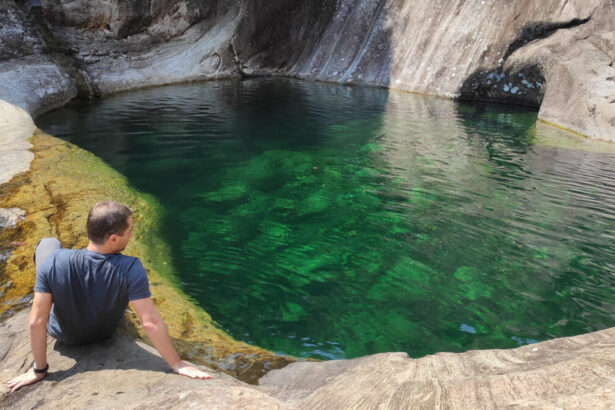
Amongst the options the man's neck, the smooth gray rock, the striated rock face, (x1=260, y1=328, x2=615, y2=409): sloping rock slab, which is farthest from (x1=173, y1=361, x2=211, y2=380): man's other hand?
the striated rock face

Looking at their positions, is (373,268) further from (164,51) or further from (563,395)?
(164,51)

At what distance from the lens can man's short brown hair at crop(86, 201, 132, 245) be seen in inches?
102

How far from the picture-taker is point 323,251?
529 centimetres

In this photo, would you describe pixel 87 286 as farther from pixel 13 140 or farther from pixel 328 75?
pixel 328 75

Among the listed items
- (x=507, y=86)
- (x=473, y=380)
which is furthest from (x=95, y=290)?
(x=507, y=86)

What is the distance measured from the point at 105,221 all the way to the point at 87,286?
1.35ft

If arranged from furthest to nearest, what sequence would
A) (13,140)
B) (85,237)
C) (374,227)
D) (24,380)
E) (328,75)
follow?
(328,75), (13,140), (374,227), (85,237), (24,380)

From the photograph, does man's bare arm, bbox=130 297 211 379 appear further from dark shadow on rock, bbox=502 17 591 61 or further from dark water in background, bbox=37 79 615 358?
dark shadow on rock, bbox=502 17 591 61

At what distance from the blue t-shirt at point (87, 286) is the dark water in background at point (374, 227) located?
1.41m

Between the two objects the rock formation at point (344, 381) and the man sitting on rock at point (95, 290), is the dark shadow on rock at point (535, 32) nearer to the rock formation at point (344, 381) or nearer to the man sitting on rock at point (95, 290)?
the rock formation at point (344, 381)

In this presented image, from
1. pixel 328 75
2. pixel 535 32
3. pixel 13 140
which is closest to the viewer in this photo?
pixel 13 140

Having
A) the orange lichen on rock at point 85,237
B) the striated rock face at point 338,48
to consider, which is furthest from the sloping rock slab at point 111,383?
the striated rock face at point 338,48

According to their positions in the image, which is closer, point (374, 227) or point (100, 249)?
point (100, 249)

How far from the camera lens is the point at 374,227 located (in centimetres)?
585
